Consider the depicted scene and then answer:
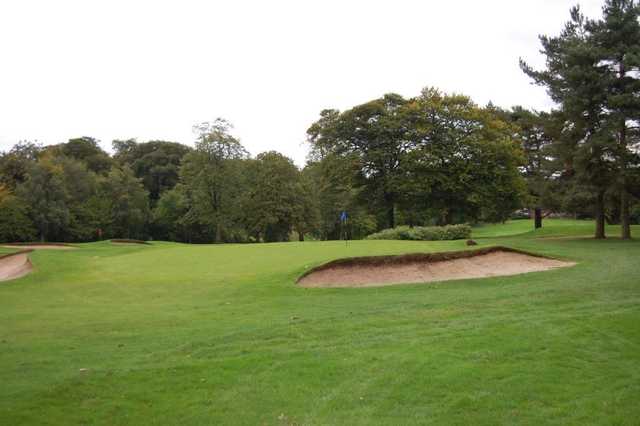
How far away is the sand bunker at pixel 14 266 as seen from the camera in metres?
24.0

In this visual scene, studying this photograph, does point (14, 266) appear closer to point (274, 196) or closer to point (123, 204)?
point (274, 196)

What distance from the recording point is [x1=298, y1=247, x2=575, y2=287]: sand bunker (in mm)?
19109

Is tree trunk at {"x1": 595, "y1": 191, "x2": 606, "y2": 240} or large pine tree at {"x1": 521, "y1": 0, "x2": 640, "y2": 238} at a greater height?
large pine tree at {"x1": 521, "y1": 0, "x2": 640, "y2": 238}

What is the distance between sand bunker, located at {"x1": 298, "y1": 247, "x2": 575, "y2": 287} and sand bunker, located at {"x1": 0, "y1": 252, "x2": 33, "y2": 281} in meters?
14.8

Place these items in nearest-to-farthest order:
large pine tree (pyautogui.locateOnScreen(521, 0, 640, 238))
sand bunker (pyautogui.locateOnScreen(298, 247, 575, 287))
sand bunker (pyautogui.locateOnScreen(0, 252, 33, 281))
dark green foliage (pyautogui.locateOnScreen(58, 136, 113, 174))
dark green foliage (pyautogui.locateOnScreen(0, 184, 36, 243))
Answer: sand bunker (pyautogui.locateOnScreen(298, 247, 575, 287)) → sand bunker (pyautogui.locateOnScreen(0, 252, 33, 281)) → large pine tree (pyautogui.locateOnScreen(521, 0, 640, 238)) → dark green foliage (pyautogui.locateOnScreen(0, 184, 36, 243)) → dark green foliage (pyautogui.locateOnScreen(58, 136, 113, 174))

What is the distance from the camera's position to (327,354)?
8984 millimetres

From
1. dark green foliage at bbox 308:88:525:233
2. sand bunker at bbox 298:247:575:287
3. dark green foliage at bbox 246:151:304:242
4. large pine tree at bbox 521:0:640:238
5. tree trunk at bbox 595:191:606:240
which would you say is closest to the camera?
sand bunker at bbox 298:247:575:287

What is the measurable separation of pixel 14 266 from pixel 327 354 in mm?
24306

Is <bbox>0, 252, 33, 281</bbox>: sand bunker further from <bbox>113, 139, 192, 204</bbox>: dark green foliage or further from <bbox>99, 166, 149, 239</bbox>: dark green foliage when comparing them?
<bbox>113, 139, 192, 204</bbox>: dark green foliage

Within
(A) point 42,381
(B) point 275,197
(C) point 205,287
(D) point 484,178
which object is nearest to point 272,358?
(A) point 42,381

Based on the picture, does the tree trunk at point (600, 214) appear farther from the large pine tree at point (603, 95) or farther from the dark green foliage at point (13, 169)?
the dark green foliage at point (13, 169)

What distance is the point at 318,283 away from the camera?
60.9 feet

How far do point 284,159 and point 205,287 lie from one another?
4238 centimetres

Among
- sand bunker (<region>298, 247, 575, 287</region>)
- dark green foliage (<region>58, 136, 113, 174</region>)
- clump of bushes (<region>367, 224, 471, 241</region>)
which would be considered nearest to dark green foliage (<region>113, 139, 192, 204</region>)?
dark green foliage (<region>58, 136, 113, 174</region>)
